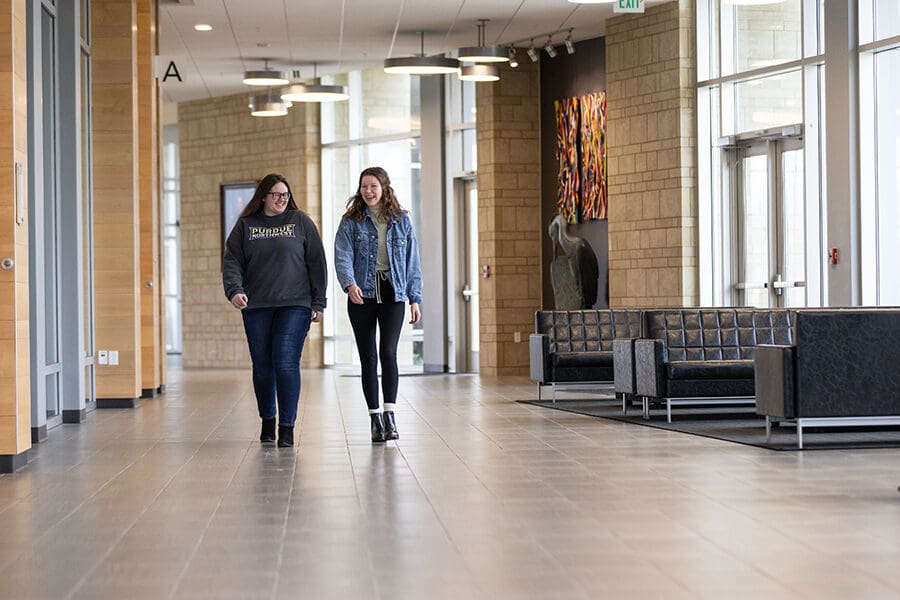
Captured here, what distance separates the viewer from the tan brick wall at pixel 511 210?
49.8 ft

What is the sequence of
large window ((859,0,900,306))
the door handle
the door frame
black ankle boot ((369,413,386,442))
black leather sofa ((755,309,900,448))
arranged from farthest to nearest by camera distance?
1. the door handle
2. the door frame
3. large window ((859,0,900,306))
4. black ankle boot ((369,413,386,442))
5. black leather sofa ((755,309,900,448))

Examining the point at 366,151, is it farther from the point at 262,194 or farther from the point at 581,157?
the point at 262,194

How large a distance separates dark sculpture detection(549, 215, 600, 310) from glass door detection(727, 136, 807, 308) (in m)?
1.61

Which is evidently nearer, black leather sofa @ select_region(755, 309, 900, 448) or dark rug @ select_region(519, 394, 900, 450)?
black leather sofa @ select_region(755, 309, 900, 448)

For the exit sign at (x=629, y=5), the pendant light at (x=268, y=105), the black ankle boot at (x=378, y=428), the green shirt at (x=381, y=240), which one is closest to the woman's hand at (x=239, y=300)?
the green shirt at (x=381, y=240)

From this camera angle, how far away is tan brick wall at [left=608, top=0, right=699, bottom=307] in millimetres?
12547

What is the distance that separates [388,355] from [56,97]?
10.6ft

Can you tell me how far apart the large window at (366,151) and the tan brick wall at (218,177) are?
189 millimetres

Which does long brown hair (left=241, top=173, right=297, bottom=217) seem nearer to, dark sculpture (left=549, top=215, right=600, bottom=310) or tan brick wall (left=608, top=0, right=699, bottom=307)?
tan brick wall (left=608, top=0, right=699, bottom=307)

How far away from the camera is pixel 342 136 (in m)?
18.4

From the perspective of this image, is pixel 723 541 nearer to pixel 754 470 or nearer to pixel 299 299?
pixel 754 470

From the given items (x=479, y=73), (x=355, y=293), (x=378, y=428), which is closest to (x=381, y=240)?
(x=355, y=293)

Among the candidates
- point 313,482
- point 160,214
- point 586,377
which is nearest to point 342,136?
point 160,214

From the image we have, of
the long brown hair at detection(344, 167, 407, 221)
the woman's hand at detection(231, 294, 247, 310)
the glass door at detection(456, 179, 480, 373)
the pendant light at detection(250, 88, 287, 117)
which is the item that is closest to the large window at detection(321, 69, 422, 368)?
the glass door at detection(456, 179, 480, 373)
